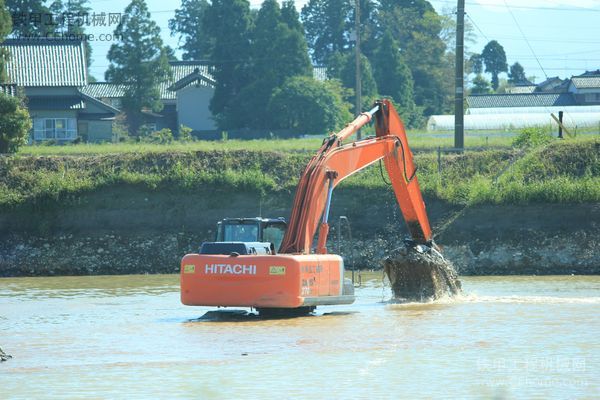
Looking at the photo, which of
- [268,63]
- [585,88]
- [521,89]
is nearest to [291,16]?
[268,63]

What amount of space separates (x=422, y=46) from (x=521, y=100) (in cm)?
951

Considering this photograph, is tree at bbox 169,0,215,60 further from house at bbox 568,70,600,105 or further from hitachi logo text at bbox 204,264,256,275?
hitachi logo text at bbox 204,264,256,275

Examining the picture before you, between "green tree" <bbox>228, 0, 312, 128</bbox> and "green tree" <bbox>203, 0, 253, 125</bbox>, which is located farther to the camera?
"green tree" <bbox>203, 0, 253, 125</bbox>

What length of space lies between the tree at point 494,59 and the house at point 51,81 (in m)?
76.8

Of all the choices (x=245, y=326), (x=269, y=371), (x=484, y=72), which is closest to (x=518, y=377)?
(x=269, y=371)

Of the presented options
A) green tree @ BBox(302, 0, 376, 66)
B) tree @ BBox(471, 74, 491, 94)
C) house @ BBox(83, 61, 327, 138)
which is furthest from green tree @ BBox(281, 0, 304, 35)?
tree @ BBox(471, 74, 491, 94)

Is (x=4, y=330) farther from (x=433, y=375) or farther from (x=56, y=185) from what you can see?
(x=56, y=185)

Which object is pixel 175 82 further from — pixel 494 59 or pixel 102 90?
pixel 494 59

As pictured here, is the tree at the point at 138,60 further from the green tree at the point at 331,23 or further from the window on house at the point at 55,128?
the green tree at the point at 331,23

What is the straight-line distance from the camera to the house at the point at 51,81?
69812mm

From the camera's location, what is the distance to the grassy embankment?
39.3m

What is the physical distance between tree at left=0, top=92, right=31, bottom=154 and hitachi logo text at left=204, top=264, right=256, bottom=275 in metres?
28.0

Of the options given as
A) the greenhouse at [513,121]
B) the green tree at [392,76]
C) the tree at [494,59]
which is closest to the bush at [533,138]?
the greenhouse at [513,121]

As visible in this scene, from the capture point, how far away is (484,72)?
462 feet
